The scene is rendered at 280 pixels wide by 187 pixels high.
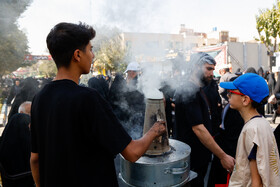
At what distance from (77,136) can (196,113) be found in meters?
1.41

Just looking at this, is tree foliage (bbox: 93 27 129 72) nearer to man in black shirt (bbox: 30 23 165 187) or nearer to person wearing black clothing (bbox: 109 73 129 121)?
person wearing black clothing (bbox: 109 73 129 121)

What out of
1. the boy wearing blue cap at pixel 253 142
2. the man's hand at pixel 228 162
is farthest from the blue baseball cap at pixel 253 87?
the man's hand at pixel 228 162

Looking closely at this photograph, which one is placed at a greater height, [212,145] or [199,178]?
[212,145]

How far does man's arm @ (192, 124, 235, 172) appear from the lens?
82.6 inches

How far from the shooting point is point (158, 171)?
1805mm

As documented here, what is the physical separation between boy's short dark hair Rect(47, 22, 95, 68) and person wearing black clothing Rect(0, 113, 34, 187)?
167 centimetres

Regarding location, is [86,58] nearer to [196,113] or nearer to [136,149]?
[136,149]

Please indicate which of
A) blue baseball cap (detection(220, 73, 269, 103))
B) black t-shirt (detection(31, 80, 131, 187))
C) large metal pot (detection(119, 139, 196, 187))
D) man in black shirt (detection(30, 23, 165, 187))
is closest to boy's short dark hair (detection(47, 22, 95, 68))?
man in black shirt (detection(30, 23, 165, 187))

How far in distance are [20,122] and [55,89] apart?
1651 mm

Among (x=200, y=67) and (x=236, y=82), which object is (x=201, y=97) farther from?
(x=236, y=82)

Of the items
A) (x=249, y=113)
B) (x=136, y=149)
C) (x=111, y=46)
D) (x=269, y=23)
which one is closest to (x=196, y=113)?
(x=249, y=113)

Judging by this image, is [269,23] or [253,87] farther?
[269,23]

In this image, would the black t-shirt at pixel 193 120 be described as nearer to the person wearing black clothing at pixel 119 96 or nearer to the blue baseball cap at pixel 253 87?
the blue baseball cap at pixel 253 87

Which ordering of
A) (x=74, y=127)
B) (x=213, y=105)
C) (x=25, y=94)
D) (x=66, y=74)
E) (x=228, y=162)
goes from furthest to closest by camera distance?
(x=25, y=94) → (x=213, y=105) → (x=228, y=162) → (x=66, y=74) → (x=74, y=127)
